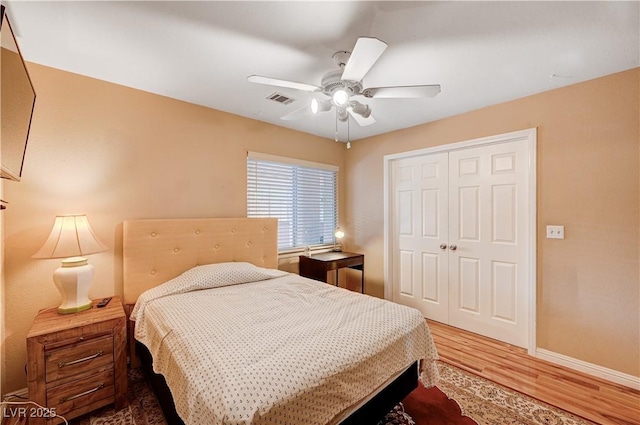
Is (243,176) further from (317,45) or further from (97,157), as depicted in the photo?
(317,45)

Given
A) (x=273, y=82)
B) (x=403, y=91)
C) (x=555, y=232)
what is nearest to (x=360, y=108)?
(x=403, y=91)

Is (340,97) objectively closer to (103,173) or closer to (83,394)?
(103,173)

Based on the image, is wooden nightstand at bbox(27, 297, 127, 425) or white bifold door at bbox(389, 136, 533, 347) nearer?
wooden nightstand at bbox(27, 297, 127, 425)

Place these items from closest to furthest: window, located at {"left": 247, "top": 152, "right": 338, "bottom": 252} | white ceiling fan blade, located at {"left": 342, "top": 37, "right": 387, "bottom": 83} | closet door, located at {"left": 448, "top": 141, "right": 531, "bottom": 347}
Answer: white ceiling fan blade, located at {"left": 342, "top": 37, "right": 387, "bottom": 83} → closet door, located at {"left": 448, "top": 141, "right": 531, "bottom": 347} → window, located at {"left": 247, "top": 152, "right": 338, "bottom": 252}

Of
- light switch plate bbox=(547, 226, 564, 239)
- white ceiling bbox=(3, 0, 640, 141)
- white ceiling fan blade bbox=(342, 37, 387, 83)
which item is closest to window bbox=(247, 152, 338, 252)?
white ceiling bbox=(3, 0, 640, 141)

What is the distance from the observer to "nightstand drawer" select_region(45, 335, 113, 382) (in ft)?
5.29

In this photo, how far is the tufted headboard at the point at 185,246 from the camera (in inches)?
88.1

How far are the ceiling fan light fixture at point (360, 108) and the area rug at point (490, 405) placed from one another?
2.12 metres

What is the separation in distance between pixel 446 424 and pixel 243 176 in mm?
2772

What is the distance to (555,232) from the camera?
2402 mm

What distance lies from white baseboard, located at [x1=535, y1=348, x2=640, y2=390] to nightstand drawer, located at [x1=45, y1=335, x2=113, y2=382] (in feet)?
11.5

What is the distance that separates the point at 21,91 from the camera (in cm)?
140

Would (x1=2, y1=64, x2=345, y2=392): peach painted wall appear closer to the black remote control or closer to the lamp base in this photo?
the black remote control

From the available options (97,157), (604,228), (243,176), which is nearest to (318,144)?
(243,176)
